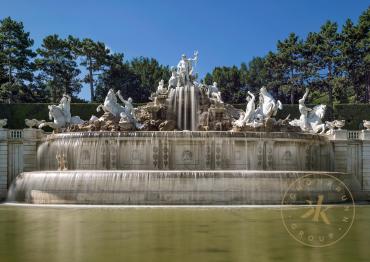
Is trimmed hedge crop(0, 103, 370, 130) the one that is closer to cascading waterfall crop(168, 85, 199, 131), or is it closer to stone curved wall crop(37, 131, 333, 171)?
cascading waterfall crop(168, 85, 199, 131)

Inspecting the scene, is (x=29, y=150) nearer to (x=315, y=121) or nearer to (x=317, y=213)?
(x=315, y=121)

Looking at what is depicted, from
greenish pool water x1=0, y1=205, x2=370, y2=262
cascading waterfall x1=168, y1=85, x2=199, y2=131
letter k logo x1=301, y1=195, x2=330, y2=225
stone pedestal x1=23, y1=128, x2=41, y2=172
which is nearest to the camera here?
greenish pool water x1=0, y1=205, x2=370, y2=262

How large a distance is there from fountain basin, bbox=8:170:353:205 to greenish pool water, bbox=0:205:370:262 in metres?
4.45

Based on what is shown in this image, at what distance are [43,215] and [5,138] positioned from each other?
16123 mm

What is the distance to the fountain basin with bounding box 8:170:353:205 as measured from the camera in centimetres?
2555

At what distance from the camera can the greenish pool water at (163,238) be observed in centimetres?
1139

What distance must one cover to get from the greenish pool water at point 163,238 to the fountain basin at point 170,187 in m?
4.45

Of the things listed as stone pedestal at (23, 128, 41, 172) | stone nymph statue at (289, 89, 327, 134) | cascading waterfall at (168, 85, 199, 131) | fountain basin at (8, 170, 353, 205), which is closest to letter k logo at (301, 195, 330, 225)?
fountain basin at (8, 170, 353, 205)

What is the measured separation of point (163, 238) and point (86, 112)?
1343 inches

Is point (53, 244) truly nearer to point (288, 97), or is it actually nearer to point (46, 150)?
point (46, 150)

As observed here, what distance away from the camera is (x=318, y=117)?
1524 inches

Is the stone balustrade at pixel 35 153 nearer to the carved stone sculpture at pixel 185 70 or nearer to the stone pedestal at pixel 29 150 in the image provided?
the stone pedestal at pixel 29 150

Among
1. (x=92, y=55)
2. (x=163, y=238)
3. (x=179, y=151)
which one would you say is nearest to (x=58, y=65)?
(x=92, y=55)

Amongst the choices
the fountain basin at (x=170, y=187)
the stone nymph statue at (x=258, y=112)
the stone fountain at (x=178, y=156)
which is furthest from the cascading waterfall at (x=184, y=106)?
the fountain basin at (x=170, y=187)
